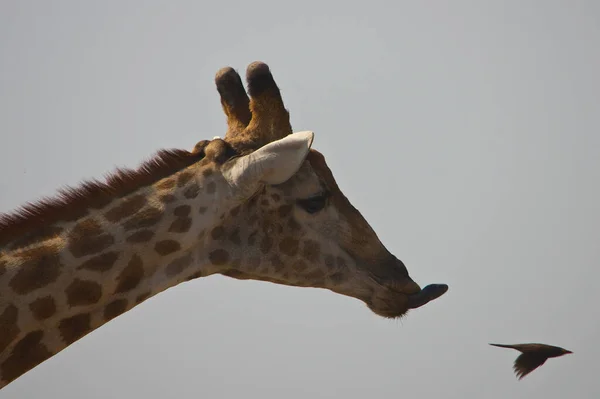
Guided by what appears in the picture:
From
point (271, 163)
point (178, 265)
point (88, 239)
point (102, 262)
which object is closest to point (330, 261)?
point (271, 163)

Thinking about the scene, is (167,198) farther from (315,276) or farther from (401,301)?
(401,301)

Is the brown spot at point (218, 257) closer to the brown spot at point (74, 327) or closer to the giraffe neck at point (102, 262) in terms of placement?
the giraffe neck at point (102, 262)

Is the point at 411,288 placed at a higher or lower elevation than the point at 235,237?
lower

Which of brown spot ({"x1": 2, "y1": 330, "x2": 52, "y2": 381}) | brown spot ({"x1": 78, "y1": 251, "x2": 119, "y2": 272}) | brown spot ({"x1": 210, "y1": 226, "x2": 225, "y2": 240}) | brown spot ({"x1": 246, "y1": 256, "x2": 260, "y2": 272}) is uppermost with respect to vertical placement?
brown spot ({"x1": 210, "y1": 226, "x2": 225, "y2": 240})

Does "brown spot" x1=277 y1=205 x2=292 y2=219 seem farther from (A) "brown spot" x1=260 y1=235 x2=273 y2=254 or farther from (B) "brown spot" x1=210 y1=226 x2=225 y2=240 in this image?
(B) "brown spot" x1=210 y1=226 x2=225 y2=240

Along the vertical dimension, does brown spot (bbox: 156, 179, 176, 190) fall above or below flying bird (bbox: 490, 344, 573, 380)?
above

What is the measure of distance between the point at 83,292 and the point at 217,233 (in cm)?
125

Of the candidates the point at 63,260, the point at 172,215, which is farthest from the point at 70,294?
the point at 172,215

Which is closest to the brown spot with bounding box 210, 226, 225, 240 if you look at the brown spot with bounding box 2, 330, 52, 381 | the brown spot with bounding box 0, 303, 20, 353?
the brown spot with bounding box 2, 330, 52, 381

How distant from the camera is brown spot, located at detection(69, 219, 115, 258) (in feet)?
24.0

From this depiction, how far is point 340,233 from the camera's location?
8.73m

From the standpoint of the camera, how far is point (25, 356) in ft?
23.4

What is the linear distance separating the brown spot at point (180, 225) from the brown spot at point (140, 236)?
171mm

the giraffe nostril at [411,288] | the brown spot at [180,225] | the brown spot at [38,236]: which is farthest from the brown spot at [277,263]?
the brown spot at [38,236]
